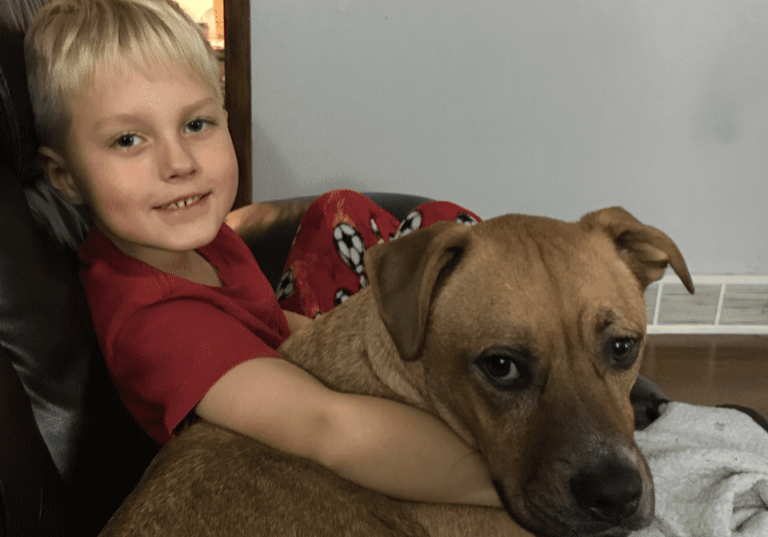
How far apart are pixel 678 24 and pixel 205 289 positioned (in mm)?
2902

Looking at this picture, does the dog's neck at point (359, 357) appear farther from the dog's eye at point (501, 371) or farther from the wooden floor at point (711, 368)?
the wooden floor at point (711, 368)

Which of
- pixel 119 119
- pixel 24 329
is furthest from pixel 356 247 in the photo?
pixel 24 329

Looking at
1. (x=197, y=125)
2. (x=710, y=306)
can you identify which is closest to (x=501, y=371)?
(x=197, y=125)

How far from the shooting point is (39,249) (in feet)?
4.16

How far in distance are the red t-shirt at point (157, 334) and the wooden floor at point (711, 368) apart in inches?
105

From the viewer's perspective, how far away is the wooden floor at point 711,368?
125 inches

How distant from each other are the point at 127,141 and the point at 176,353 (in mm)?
489

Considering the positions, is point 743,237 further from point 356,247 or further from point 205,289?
point 205,289

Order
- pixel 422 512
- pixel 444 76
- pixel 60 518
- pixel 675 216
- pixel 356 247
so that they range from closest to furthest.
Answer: pixel 60 518 → pixel 422 512 → pixel 356 247 → pixel 444 76 → pixel 675 216

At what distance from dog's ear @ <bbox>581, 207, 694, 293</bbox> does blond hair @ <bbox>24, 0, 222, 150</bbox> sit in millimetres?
1039

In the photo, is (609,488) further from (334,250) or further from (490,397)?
(334,250)

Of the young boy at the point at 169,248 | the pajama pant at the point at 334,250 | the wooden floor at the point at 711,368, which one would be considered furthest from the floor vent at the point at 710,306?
the young boy at the point at 169,248

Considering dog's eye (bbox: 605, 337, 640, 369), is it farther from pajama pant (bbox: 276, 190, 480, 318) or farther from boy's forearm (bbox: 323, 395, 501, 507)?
pajama pant (bbox: 276, 190, 480, 318)

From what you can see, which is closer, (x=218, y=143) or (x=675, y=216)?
(x=218, y=143)
